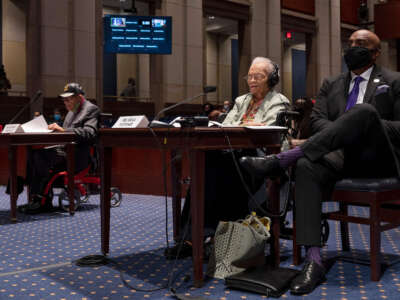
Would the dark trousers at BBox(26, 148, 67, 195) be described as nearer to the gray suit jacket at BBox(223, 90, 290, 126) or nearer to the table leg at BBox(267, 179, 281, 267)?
the gray suit jacket at BBox(223, 90, 290, 126)

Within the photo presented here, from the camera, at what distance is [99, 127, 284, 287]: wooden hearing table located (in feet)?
7.73

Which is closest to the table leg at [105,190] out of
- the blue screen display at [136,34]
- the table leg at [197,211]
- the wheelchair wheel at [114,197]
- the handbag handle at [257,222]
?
the table leg at [197,211]

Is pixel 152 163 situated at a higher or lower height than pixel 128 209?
higher

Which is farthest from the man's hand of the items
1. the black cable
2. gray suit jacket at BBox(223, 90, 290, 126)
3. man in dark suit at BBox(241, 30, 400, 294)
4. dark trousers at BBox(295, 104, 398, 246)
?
dark trousers at BBox(295, 104, 398, 246)

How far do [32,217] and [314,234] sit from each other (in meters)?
3.05

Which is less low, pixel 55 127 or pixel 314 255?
pixel 55 127

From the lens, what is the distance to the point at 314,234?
243 cm

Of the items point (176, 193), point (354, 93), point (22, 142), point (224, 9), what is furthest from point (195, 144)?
point (224, 9)

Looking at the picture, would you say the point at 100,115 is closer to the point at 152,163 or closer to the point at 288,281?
the point at 152,163

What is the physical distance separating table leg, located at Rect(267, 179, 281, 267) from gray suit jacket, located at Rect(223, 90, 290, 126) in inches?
17.3

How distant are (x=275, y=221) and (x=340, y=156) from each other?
19.8 inches

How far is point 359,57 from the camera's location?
9.06 ft

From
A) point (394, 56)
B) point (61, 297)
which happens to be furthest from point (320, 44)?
point (61, 297)

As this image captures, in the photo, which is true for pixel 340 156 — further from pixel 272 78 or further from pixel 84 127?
pixel 84 127
